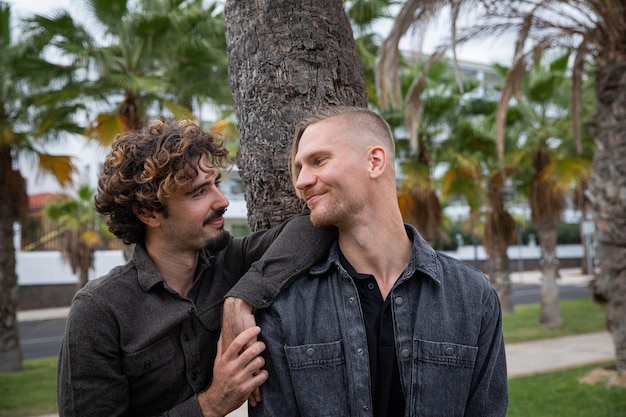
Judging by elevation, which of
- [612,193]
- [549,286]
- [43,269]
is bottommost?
[43,269]

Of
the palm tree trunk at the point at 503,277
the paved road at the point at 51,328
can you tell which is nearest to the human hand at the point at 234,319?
the paved road at the point at 51,328

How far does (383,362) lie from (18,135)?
11.6m

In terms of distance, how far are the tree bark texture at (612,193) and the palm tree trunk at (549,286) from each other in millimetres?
6731

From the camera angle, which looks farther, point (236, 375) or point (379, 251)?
point (379, 251)

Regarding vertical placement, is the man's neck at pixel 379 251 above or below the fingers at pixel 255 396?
above

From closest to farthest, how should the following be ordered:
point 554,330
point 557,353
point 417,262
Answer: point 417,262 → point 557,353 → point 554,330

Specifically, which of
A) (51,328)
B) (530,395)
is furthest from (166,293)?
(51,328)

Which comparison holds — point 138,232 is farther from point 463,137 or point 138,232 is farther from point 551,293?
point 551,293

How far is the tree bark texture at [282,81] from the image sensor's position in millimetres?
2584

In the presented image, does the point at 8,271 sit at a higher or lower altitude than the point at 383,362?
lower

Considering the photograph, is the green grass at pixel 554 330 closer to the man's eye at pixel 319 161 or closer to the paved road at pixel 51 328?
the paved road at pixel 51 328

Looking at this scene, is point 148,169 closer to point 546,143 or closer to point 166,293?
point 166,293

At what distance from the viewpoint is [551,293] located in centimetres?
1523

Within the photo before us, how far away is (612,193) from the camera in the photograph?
27.1 ft
